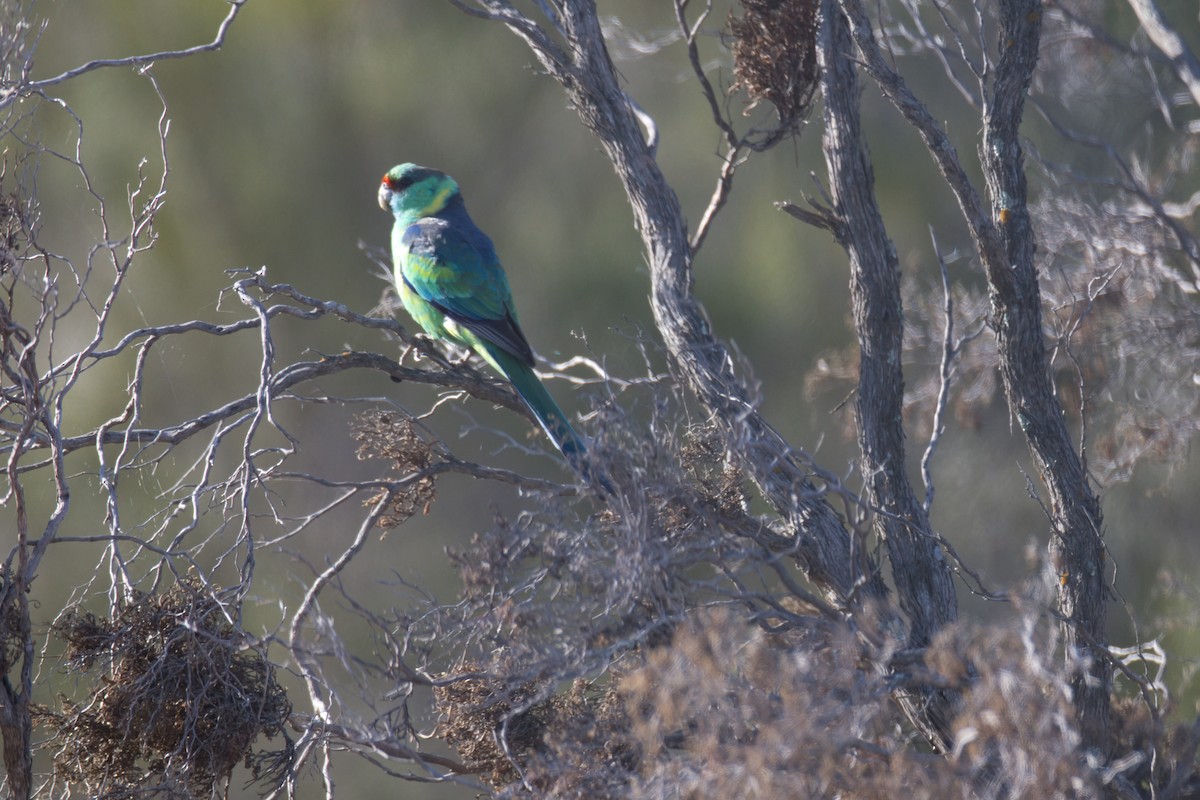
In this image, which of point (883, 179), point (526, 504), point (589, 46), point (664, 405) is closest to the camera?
point (664, 405)

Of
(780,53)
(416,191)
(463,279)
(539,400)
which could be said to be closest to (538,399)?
(539,400)

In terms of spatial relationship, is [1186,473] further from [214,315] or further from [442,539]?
[214,315]

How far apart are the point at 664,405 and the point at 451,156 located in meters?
6.55

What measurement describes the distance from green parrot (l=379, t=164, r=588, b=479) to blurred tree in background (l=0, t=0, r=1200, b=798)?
0.15m

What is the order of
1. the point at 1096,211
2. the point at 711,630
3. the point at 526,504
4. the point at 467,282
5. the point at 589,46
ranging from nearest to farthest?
the point at 711,630
the point at 589,46
the point at 467,282
the point at 1096,211
the point at 526,504

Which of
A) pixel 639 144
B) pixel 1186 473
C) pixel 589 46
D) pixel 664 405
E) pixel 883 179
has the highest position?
pixel 589 46

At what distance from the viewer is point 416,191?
4785 mm

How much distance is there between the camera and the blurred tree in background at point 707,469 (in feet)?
6.91

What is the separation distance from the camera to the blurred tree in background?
83.0 inches

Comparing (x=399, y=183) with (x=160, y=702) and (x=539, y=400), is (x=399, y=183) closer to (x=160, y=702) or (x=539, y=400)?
(x=539, y=400)

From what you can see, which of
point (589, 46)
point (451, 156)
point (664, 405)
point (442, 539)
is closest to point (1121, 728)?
point (664, 405)

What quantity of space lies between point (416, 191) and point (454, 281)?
2.92 feet

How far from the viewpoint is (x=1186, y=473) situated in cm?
682

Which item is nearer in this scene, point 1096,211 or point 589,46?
point 589,46
